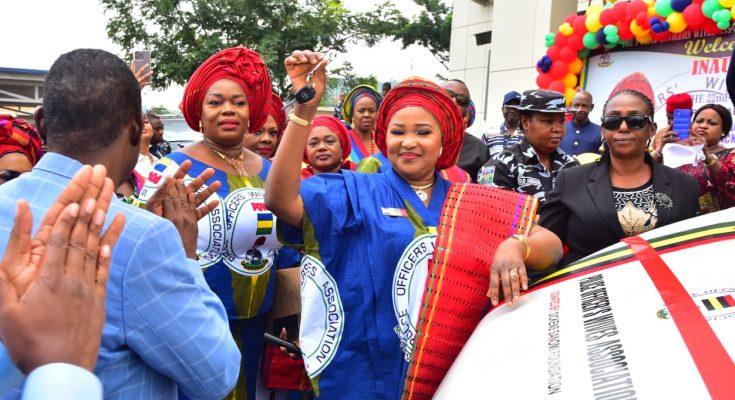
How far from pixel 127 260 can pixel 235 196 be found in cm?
151

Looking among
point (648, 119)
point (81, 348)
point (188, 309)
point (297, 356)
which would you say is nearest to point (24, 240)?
point (81, 348)

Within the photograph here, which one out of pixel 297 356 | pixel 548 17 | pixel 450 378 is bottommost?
pixel 297 356

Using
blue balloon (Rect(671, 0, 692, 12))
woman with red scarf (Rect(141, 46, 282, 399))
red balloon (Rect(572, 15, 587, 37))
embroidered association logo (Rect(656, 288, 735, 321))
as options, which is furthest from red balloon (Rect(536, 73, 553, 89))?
embroidered association logo (Rect(656, 288, 735, 321))

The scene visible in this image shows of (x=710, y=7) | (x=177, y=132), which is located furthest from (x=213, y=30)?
(x=710, y=7)

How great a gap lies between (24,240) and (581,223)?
7.28 ft

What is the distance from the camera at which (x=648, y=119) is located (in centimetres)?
275

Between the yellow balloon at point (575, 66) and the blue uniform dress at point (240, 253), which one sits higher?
the yellow balloon at point (575, 66)

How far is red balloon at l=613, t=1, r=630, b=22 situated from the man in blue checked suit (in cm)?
904

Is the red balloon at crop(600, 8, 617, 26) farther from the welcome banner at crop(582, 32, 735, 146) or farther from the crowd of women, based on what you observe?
the crowd of women

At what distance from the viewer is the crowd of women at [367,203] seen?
2070 millimetres

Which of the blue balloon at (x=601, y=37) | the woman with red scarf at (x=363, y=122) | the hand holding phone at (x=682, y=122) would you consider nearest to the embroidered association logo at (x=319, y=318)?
the woman with red scarf at (x=363, y=122)

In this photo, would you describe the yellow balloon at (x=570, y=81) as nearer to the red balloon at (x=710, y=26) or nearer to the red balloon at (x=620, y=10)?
the red balloon at (x=620, y=10)

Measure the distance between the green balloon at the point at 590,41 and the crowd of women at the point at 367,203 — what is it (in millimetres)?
6506

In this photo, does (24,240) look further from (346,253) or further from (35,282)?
(346,253)
